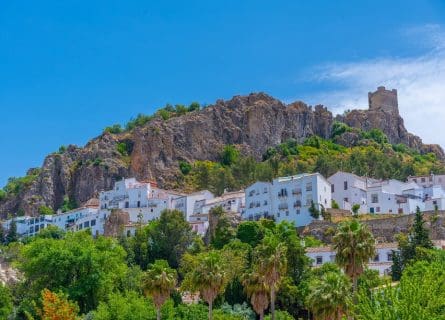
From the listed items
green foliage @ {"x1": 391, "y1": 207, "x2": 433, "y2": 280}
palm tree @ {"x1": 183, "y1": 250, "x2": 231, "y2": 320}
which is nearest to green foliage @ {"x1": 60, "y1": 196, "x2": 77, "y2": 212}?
green foliage @ {"x1": 391, "y1": 207, "x2": 433, "y2": 280}

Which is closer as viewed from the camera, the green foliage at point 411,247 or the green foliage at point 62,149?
the green foliage at point 411,247

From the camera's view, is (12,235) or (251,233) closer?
(251,233)

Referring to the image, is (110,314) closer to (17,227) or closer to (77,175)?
(17,227)

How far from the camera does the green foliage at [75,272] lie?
80.1 metres

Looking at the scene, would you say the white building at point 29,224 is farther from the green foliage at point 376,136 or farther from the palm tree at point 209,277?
the palm tree at point 209,277

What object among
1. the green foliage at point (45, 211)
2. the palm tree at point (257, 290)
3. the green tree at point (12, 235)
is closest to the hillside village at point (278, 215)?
the green tree at point (12, 235)

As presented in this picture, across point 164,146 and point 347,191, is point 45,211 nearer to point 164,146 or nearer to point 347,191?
point 164,146

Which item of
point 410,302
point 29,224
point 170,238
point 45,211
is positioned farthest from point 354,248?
point 45,211

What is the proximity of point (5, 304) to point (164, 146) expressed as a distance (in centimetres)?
8206

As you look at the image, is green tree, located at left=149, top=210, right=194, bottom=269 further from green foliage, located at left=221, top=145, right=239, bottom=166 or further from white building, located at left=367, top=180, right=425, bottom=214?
green foliage, located at left=221, top=145, right=239, bottom=166

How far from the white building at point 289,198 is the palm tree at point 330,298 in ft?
185

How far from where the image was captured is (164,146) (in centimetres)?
Result: 16012

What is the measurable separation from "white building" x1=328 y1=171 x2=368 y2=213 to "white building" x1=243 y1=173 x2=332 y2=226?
2.73 m

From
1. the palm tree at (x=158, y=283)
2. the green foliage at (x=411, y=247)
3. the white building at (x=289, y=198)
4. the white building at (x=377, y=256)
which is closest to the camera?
the palm tree at (x=158, y=283)
